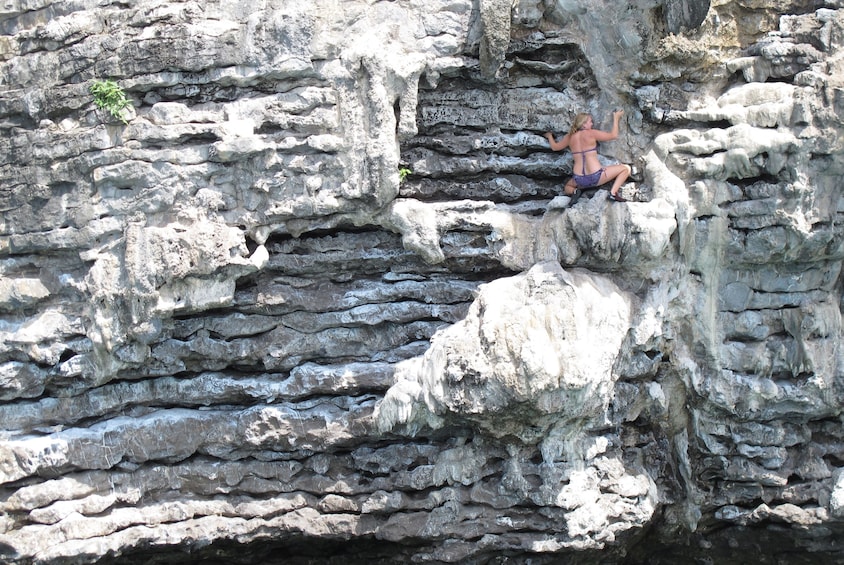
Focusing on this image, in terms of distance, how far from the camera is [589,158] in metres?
5.62

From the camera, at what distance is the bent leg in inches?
221

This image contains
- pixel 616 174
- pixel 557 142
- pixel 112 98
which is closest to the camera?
pixel 112 98

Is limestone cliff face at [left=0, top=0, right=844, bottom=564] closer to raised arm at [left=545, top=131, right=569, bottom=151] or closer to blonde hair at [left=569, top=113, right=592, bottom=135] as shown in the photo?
raised arm at [left=545, top=131, right=569, bottom=151]

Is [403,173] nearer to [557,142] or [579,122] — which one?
[557,142]

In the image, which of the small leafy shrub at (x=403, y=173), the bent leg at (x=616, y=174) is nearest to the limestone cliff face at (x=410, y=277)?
the small leafy shrub at (x=403, y=173)

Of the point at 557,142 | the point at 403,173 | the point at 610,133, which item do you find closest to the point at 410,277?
the point at 403,173

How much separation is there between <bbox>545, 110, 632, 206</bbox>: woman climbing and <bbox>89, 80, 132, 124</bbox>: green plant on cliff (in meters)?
2.86

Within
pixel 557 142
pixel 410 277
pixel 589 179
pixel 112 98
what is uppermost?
pixel 112 98

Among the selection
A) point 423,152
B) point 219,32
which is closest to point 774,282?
point 423,152

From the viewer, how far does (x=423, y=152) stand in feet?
19.0

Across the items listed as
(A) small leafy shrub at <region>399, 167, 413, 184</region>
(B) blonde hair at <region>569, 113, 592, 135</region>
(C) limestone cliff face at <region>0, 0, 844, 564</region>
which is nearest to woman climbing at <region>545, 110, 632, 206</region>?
(B) blonde hair at <region>569, 113, 592, 135</region>

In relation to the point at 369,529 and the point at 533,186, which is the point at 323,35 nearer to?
the point at 533,186

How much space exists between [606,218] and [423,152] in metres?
1.28

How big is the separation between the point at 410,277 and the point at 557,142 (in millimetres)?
1345
